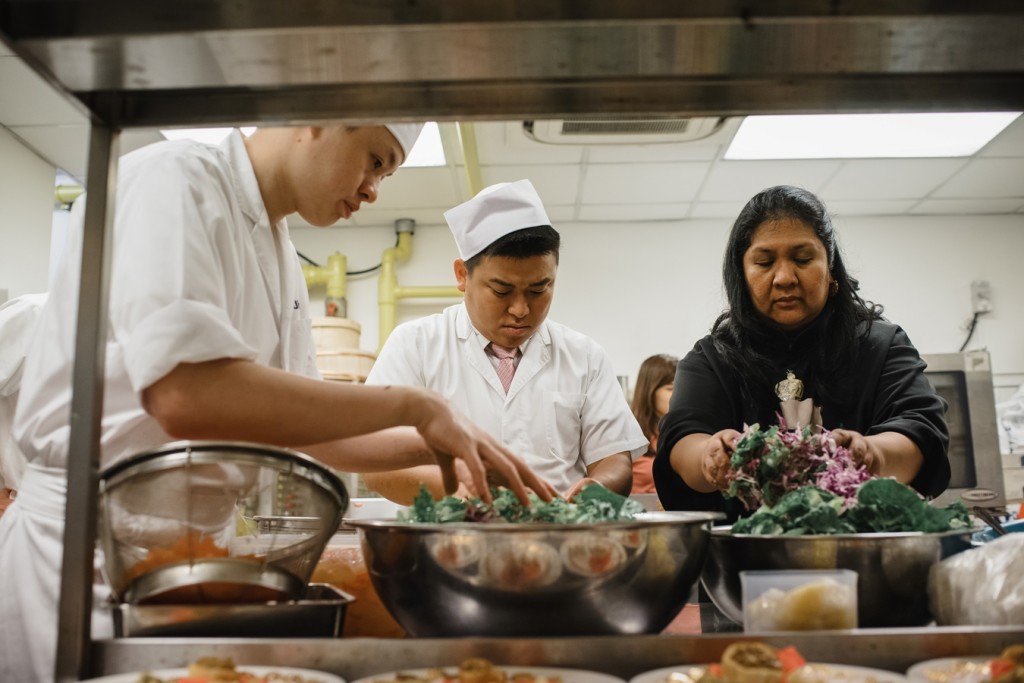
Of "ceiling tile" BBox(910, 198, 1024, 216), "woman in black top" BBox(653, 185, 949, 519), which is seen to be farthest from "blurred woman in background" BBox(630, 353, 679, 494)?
"ceiling tile" BBox(910, 198, 1024, 216)

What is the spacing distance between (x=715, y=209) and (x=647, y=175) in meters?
0.85

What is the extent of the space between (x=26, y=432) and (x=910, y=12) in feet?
4.52

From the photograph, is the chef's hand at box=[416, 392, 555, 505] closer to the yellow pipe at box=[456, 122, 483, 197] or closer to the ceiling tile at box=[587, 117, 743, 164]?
the yellow pipe at box=[456, 122, 483, 197]

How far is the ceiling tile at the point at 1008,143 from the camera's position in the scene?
445 cm

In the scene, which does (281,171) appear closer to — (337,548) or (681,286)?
(337,548)

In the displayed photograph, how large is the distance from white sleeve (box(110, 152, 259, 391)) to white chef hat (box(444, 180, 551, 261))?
1153 millimetres

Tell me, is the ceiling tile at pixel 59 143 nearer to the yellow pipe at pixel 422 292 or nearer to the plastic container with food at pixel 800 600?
the yellow pipe at pixel 422 292

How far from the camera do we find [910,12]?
34.0 inches

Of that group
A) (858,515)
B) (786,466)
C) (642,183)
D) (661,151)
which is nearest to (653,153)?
(661,151)

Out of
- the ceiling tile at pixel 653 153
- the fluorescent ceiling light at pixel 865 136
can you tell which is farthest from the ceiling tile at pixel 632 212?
the fluorescent ceiling light at pixel 865 136

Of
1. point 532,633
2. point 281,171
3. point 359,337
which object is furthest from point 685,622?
point 359,337

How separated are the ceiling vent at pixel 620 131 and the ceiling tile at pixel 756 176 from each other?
0.87 meters

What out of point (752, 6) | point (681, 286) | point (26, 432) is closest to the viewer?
point (752, 6)

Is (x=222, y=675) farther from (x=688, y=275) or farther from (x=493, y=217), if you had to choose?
(x=688, y=275)
